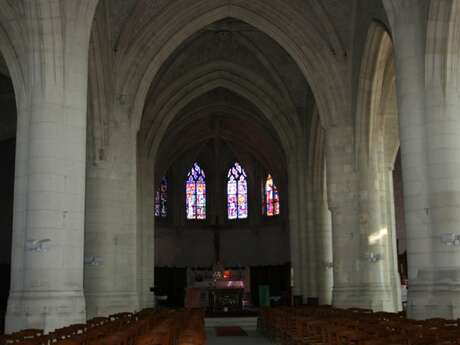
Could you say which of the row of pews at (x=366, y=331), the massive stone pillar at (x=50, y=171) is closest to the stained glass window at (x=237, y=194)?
the row of pews at (x=366, y=331)

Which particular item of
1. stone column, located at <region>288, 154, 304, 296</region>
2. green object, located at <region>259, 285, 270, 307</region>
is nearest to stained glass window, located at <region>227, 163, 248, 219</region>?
green object, located at <region>259, 285, 270, 307</region>

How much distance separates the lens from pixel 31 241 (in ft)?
48.7

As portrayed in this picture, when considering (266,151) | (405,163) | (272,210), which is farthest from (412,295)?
(272,210)

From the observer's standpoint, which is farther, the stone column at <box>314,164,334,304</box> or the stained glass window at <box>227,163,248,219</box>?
the stained glass window at <box>227,163,248,219</box>

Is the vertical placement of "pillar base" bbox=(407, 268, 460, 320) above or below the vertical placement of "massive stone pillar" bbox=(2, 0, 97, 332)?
below

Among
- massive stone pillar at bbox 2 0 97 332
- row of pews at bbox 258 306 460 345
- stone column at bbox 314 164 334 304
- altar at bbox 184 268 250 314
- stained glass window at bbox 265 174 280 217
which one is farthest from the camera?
stained glass window at bbox 265 174 280 217

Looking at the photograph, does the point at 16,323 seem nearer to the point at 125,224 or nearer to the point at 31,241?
the point at 31,241

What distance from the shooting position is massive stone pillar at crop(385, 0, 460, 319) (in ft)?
49.6

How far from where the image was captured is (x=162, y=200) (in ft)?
161

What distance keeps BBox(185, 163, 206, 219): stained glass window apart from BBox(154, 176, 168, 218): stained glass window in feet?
5.27

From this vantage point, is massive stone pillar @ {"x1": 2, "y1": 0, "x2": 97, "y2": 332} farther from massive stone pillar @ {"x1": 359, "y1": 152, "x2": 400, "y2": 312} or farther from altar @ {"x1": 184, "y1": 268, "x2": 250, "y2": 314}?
altar @ {"x1": 184, "y1": 268, "x2": 250, "y2": 314}

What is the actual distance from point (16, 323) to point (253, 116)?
Answer: 1074 inches

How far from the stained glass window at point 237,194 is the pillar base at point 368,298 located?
2601cm

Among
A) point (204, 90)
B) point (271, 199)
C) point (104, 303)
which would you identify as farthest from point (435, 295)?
point (271, 199)
